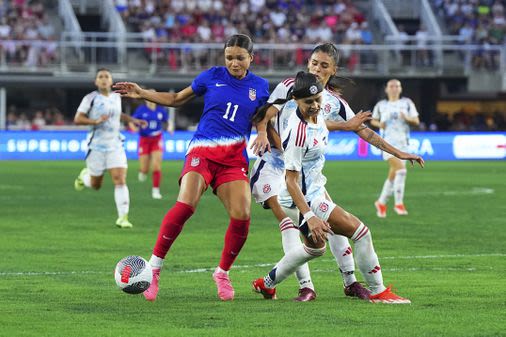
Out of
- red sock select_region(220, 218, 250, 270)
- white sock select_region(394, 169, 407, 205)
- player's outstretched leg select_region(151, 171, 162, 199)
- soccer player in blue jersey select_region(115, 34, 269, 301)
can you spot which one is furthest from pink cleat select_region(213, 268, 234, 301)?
player's outstretched leg select_region(151, 171, 162, 199)

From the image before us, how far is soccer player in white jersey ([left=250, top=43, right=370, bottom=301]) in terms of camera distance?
1067 centimetres

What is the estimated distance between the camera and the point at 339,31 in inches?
1962

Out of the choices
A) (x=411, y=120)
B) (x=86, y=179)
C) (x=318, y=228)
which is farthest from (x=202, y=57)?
(x=318, y=228)

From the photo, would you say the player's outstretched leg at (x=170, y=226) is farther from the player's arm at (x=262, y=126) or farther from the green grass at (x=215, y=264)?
the player's arm at (x=262, y=126)

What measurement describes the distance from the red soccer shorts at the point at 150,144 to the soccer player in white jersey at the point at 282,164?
16.0 metres

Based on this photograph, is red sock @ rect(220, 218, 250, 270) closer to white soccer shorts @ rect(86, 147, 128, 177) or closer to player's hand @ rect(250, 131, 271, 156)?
player's hand @ rect(250, 131, 271, 156)

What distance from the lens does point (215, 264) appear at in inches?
547

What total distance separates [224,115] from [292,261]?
1420mm

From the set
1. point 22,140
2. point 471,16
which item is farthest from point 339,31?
point 22,140

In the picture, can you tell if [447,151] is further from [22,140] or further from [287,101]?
[287,101]

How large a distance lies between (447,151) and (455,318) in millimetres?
34192

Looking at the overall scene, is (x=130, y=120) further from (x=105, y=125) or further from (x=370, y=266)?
(x=370, y=266)

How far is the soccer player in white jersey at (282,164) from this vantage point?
35.0 ft

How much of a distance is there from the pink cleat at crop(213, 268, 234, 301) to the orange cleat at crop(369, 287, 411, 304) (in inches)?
47.8
